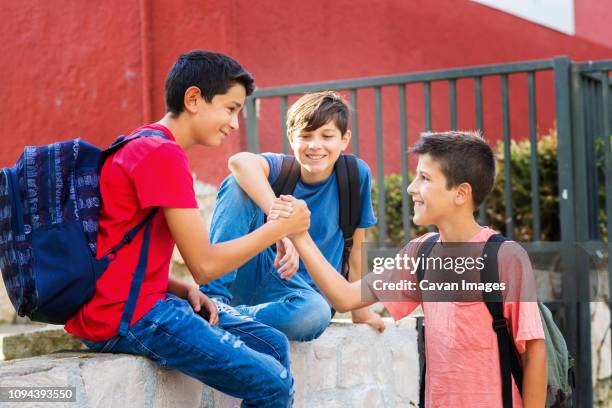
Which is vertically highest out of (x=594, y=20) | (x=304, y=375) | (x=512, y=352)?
(x=594, y=20)

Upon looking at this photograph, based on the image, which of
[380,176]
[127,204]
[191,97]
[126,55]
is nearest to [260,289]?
[191,97]

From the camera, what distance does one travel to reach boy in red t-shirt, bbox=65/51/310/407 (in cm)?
236

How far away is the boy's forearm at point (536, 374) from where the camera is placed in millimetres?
2281

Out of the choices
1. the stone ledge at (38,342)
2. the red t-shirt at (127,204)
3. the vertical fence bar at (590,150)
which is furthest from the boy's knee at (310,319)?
the vertical fence bar at (590,150)

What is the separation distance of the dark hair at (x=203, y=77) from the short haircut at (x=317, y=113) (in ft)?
2.21

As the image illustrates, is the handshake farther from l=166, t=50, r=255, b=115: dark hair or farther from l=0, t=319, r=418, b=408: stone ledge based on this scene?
l=0, t=319, r=418, b=408: stone ledge

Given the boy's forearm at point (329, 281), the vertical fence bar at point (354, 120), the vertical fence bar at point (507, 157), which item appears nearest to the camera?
the boy's forearm at point (329, 281)

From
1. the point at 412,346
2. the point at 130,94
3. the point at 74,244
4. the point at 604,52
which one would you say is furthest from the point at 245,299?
the point at 604,52

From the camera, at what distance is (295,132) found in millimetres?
3467

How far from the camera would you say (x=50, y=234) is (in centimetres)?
229

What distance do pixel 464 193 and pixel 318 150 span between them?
914 millimetres

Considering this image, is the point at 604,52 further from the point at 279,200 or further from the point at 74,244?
the point at 74,244

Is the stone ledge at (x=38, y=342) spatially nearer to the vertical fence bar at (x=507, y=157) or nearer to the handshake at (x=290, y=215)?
the handshake at (x=290, y=215)

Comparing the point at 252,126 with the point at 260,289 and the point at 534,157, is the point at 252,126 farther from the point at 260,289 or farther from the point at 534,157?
the point at 260,289
